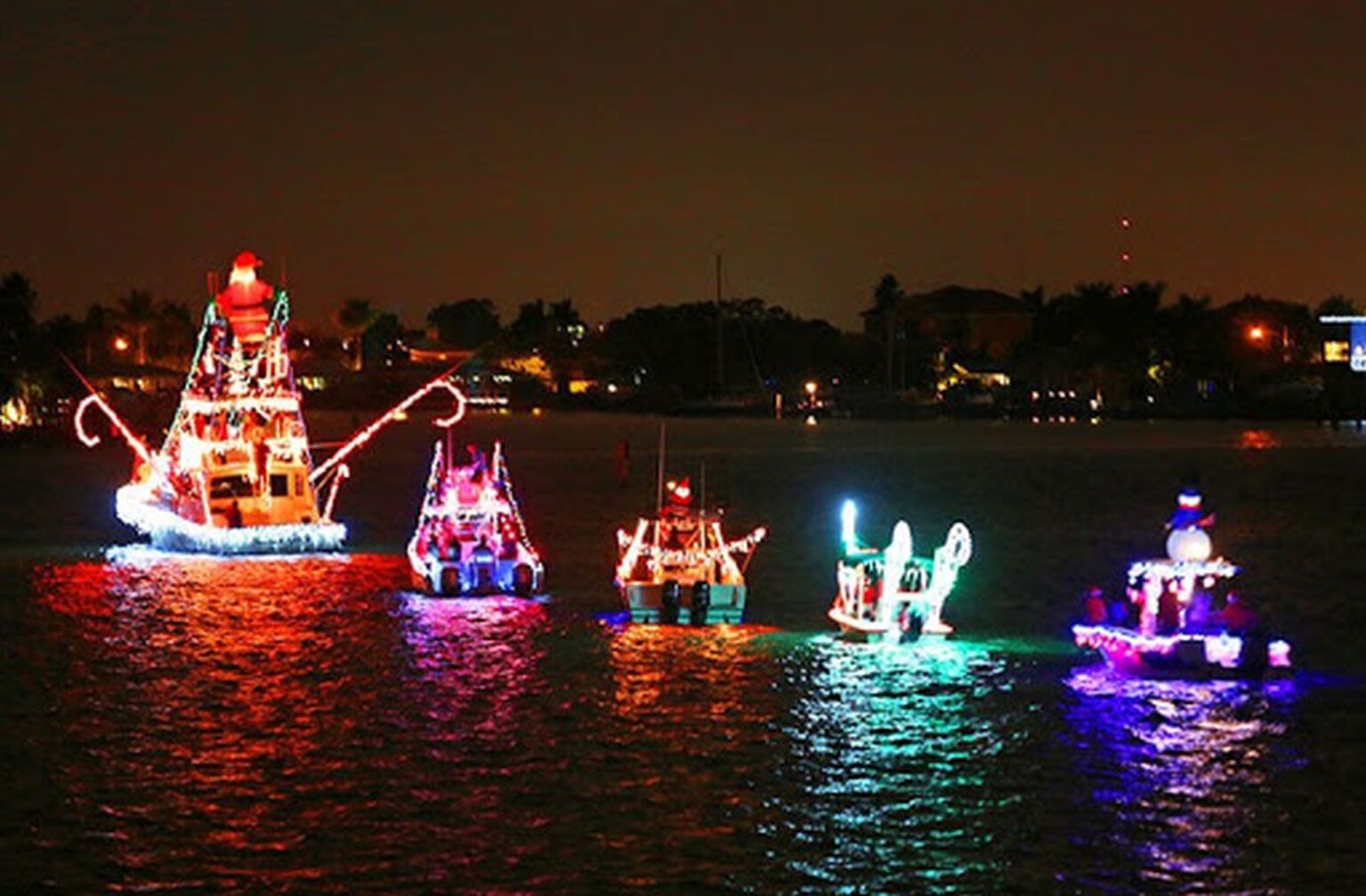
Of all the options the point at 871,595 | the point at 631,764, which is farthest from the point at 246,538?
the point at 631,764

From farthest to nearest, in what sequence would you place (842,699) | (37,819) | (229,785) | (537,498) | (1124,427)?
(1124,427), (537,498), (842,699), (229,785), (37,819)

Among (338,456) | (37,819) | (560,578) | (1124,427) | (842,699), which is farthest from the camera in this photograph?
(1124,427)

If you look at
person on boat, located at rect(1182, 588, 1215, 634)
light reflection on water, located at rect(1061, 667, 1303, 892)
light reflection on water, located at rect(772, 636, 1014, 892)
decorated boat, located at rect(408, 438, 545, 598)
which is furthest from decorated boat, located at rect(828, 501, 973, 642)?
decorated boat, located at rect(408, 438, 545, 598)

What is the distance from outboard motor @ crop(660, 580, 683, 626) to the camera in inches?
1130

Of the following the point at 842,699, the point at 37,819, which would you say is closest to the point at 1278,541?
the point at 842,699

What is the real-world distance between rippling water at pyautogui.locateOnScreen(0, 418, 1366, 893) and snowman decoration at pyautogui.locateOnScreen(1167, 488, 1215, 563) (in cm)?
137

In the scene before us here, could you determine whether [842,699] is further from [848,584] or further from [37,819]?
[37,819]

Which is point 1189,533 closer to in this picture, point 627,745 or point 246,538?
point 627,745

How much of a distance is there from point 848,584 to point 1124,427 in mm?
115780

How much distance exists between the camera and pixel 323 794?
18.8m

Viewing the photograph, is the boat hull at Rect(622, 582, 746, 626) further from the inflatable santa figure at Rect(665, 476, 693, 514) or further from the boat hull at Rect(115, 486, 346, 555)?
the boat hull at Rect(115, 486, 346, 555)

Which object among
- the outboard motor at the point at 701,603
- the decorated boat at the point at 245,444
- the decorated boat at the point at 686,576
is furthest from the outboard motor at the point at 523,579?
the decorated boat at the point at 245,444

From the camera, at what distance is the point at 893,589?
89.0 ft

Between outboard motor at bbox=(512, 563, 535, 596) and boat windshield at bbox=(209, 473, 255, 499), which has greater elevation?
boat windshield at bbox=(209, 473, 255, 499)
